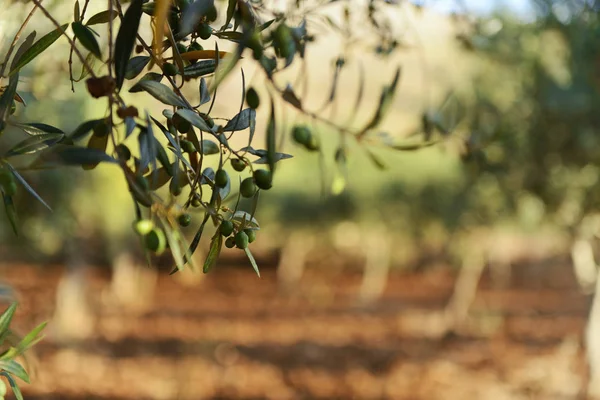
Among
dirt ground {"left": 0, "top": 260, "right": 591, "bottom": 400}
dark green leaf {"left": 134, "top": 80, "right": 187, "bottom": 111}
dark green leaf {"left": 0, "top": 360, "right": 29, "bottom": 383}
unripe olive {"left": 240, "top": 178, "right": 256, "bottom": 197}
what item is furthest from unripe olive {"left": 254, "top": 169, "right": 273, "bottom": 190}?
dirt ground {"left": 0, "top": 260, "right": 591, "bottom": 400}

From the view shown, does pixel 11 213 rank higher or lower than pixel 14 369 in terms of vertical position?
higher

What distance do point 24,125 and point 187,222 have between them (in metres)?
0.22

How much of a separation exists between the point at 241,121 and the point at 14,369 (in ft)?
1.27

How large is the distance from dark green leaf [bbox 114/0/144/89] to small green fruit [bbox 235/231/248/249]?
0.19 metres

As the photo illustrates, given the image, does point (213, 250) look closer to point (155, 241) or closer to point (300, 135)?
point (155, 241)

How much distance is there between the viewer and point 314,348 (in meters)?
10.9

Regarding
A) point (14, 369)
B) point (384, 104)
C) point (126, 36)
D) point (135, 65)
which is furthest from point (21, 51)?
point (384, 104)

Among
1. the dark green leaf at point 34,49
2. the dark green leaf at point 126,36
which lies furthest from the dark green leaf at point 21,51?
the dark green leaf at point 126,36

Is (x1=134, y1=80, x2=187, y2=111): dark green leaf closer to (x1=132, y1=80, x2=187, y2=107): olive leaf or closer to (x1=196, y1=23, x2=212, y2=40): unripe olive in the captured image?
(x1=132, y1=80, x2=187, y2=107): olive leaf

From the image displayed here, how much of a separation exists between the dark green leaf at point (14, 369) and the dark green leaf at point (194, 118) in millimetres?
370

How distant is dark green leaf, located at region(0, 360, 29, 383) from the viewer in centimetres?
84

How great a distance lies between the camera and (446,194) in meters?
13.7

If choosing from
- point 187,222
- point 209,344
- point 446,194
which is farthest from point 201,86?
point 446,194

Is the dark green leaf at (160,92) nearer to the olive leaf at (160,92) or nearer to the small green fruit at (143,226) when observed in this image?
the olive leaf at (160,92)
